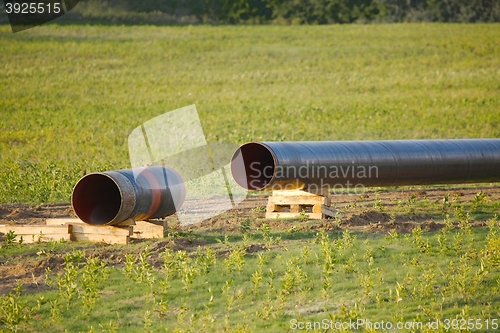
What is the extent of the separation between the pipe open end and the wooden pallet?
347mm

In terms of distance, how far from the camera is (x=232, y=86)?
3553cm

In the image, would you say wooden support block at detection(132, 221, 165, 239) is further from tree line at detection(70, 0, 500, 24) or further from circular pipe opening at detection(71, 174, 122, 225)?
tree line at detection(70, 0, 500, 24)

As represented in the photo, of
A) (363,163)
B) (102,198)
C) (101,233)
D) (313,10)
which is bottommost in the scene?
(101,233)

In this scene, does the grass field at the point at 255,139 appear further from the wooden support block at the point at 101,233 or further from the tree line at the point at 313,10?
the tree line at the point at 313,10

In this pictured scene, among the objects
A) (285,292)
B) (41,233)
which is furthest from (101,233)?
(285,292)

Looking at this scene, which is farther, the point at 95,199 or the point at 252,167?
the point at 252,167

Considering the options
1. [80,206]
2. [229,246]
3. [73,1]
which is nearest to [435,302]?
[229,246]

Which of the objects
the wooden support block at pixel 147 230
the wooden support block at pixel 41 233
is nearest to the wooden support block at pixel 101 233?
the wooden support block at pixel 41 233

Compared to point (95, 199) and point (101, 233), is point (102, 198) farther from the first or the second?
point (101, 233)

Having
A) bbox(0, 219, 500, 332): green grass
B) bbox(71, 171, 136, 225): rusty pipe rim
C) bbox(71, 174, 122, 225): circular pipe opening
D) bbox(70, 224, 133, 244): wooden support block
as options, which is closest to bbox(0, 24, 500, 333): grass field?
bbox(0, 219, 500, 332): green grass

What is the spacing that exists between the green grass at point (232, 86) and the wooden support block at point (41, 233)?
12.7 feet

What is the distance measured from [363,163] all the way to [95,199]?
4339 millimetres

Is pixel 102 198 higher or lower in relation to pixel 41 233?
higher

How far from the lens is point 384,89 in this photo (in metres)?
34.7
